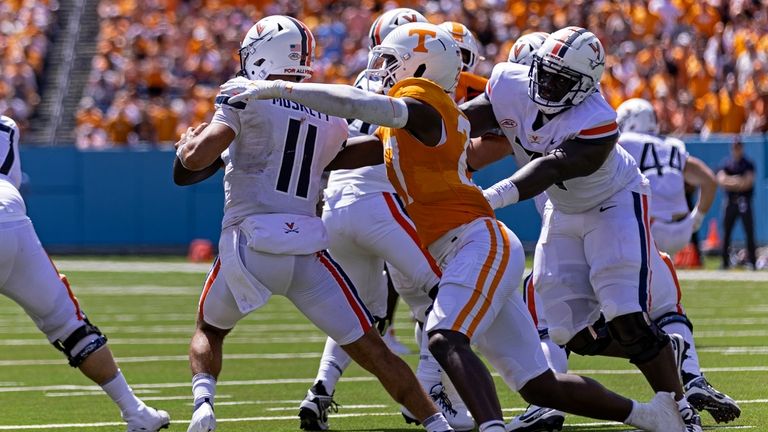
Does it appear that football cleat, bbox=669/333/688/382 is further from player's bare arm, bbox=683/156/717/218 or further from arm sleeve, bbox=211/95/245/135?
player's bare arm, bbox=683/156/717/218

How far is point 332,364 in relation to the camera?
7680 millimetres

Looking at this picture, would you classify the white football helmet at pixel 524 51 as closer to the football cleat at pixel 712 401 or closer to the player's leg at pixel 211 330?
the football cleat at pixel 712 401

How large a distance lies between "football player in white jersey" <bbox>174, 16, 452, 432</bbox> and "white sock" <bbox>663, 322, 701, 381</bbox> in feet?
5.17

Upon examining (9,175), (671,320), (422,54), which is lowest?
(671,320)

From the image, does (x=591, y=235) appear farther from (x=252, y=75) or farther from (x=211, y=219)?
(x=211, y=219)

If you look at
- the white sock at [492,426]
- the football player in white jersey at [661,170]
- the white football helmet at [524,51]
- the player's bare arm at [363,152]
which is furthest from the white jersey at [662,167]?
the white sock at [492,426]

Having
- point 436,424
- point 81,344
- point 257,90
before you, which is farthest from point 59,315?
point 436,424

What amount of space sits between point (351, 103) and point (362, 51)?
18.7m

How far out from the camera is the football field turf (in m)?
7.66

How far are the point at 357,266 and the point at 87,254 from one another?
54.2ft

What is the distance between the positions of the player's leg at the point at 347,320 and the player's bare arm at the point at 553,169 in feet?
2.64

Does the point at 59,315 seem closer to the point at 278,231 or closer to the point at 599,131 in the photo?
the point at 278,231

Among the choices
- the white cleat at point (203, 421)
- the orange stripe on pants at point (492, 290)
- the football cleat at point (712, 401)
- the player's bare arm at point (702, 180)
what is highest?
the orange stripe on pants at point (492, 290)

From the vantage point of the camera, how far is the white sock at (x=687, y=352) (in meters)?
7.36
